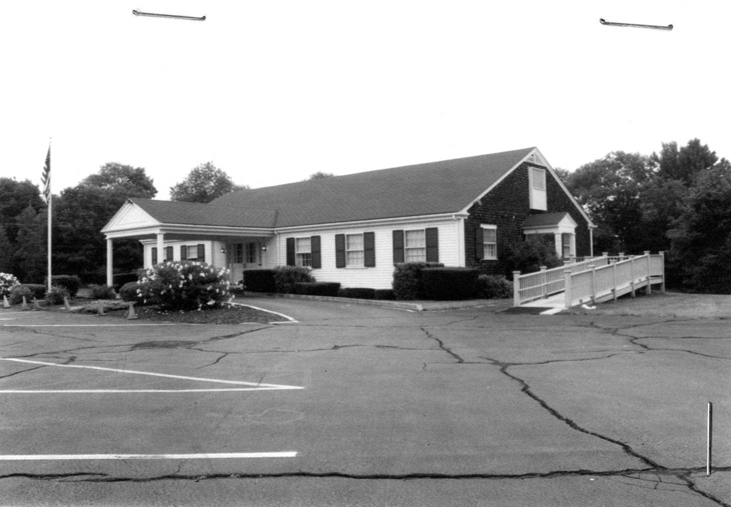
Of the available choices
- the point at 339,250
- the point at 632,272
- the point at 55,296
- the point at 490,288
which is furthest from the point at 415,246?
the point at 55,296

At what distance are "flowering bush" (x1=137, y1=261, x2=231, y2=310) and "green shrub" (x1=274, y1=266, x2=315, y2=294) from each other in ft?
28.1

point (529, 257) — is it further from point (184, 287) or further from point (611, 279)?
point (184, 287)

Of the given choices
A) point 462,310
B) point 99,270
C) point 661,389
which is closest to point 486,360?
point 661,389

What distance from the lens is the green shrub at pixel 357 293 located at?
27.8 meters

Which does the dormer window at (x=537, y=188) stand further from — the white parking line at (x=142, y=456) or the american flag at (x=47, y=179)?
the white parking line at (x=142, y=456)

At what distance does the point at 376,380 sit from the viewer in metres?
9.18

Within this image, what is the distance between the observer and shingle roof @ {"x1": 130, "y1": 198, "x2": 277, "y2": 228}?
1157 inches

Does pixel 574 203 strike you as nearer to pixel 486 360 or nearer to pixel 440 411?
pixel 486 360

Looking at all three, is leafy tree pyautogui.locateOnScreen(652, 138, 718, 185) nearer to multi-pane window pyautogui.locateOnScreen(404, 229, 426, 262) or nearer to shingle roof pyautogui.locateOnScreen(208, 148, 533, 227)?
shingle roof pyautogui.locateOnScreen(208, 148, 533, 227)

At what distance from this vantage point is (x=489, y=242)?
2800 cm

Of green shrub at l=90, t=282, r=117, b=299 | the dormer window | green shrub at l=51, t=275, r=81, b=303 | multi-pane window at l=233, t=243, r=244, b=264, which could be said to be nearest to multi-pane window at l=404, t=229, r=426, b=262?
the dormer window

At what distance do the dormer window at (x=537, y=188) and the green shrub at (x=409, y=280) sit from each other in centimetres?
723

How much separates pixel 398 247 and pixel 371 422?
69.9ft

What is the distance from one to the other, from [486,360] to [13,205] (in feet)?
212
